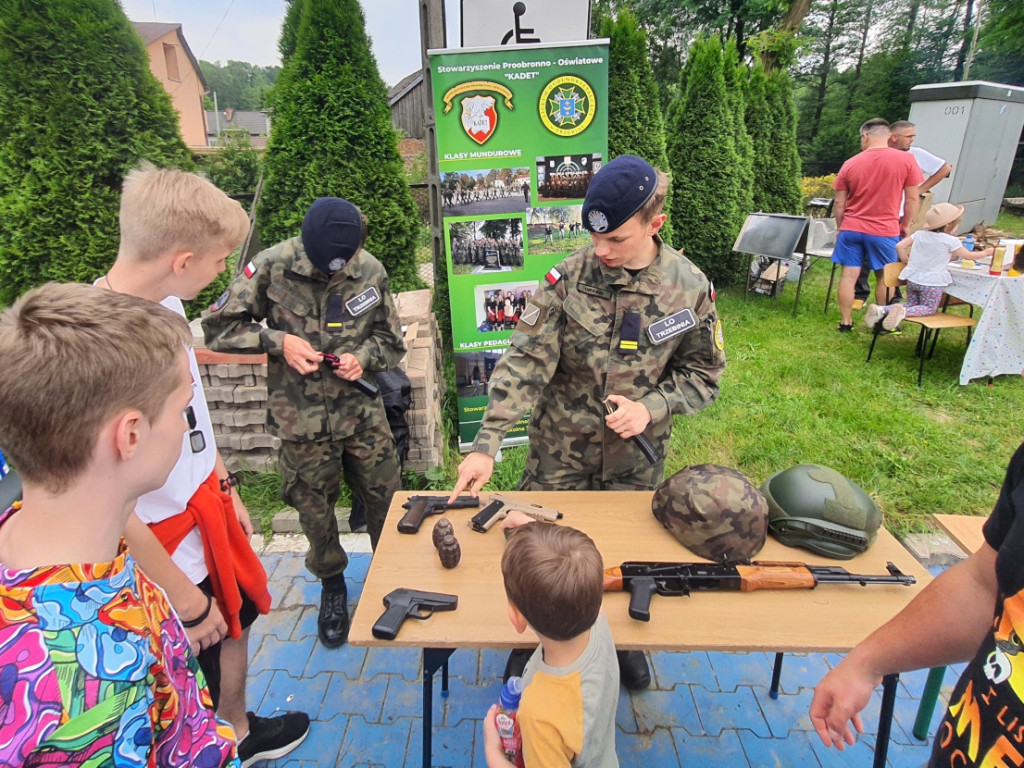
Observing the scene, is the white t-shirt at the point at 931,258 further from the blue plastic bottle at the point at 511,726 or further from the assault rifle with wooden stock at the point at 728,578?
the blue plastic bottle at the point at 511,726

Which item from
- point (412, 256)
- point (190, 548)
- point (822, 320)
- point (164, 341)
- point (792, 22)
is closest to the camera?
point (164, 341)

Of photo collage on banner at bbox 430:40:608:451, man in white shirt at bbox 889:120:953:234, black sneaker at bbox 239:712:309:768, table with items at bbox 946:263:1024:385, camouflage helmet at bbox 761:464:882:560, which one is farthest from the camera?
man in white shirt at bbox 889:120:953:234

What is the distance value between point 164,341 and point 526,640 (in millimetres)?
1182

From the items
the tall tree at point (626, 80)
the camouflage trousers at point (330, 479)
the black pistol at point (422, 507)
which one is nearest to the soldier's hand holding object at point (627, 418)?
the black pistol at point (422, 507)

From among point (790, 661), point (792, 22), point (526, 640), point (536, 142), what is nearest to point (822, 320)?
point (536, 142)

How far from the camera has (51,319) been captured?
42.4 inches

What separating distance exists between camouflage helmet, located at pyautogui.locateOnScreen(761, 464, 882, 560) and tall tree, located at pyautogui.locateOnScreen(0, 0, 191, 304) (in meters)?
5.09

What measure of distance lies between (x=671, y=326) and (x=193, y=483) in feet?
5.77

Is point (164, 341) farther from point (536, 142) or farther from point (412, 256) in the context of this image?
point (412, 256)

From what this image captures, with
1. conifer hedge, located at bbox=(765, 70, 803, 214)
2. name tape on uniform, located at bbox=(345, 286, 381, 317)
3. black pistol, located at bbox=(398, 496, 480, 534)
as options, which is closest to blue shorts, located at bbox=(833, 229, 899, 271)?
conifer hedge, located at bbox=(765, 70, 803, 214)

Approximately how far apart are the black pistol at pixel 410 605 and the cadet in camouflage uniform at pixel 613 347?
57 centimetres

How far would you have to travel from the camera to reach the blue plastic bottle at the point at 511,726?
5.25 feet

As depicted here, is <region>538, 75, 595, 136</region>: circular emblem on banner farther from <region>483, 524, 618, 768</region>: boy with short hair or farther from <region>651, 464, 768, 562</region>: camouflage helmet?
<region>483, 524, 618, 768</region>: boy with short hair

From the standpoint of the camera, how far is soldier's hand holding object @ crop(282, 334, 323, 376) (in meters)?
2.57
